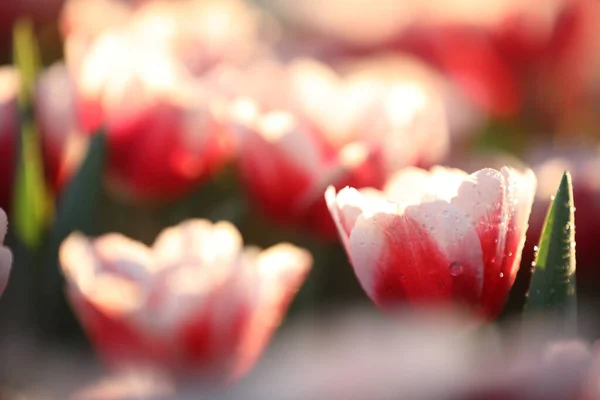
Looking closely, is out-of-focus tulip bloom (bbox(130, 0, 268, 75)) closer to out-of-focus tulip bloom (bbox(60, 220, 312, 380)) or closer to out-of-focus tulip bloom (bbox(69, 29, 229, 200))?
out-of-focus tulip bloom (bbox(69, 29, 229, 200))

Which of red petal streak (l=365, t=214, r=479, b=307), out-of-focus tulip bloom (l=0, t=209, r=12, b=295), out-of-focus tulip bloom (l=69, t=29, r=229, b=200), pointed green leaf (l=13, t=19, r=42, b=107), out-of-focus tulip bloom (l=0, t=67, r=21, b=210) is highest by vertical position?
pointed green leaf (l=13, t=19, r=42, b=107)

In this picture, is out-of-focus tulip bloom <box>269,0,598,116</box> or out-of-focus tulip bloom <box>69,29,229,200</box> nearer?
out-of-focus tulip bloom <box>69,29,229,200</box>

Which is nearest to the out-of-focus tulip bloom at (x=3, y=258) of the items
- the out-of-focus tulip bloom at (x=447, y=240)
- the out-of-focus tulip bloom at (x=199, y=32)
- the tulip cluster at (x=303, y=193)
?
the tulip cluster at (x=303, y=193)

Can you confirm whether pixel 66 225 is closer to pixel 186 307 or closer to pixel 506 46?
pixel 186 307

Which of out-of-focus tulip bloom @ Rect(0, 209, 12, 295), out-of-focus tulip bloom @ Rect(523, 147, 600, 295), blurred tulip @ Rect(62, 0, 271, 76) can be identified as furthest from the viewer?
blurred tulip @ Rect(62, 0, 271, 76)

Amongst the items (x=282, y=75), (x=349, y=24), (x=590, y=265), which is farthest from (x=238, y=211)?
(x=349, y=24)

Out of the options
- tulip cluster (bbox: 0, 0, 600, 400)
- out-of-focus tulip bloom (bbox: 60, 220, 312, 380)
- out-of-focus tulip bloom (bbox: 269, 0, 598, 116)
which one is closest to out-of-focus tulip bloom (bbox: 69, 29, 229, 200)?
tulip cluster (bbox: 0, 0, 600, 400)
